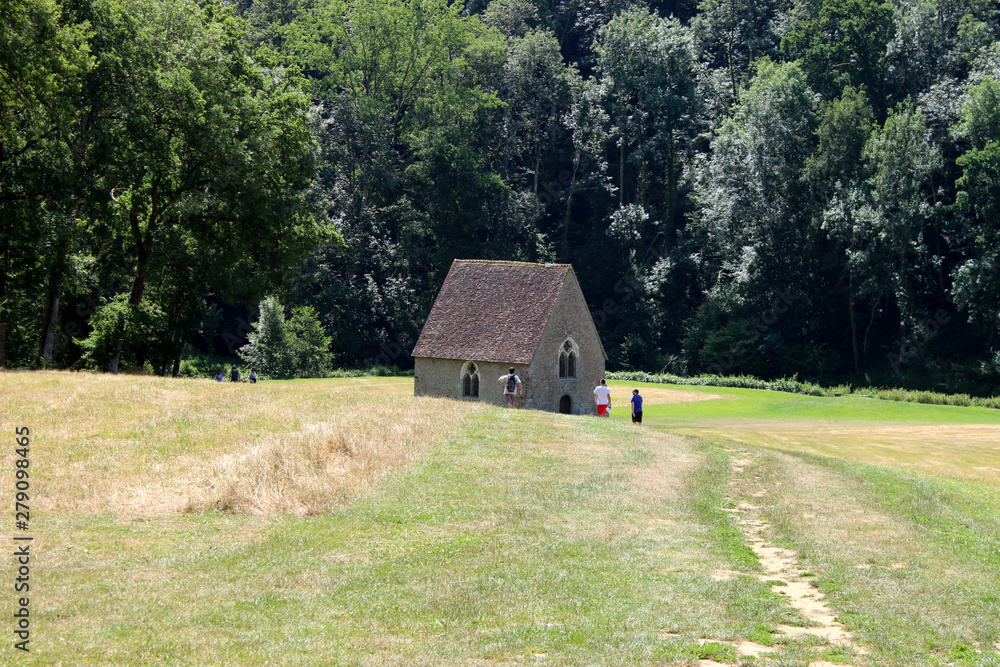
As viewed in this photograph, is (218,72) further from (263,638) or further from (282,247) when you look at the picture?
(263,638)

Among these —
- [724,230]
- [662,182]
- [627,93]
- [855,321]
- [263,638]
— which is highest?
[627,93]

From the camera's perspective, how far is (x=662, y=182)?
9156cm

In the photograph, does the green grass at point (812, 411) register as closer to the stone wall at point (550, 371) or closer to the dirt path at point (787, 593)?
the stone wall at point (550, 371)

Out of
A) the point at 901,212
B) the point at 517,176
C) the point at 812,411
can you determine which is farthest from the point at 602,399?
the point at 517,176

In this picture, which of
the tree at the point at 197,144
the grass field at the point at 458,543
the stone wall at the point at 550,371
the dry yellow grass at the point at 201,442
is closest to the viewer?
the grass field at the point at 458,543

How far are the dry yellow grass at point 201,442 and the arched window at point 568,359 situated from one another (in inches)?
649

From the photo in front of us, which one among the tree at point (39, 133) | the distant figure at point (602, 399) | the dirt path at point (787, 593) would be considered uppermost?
the tree at point (39, 133)

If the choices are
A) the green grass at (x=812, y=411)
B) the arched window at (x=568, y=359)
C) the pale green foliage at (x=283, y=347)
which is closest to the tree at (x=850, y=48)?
the green grass at (x=812, y=411)

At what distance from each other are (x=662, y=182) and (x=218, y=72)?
54963 millimetres

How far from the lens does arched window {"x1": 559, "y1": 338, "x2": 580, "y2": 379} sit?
165 feet

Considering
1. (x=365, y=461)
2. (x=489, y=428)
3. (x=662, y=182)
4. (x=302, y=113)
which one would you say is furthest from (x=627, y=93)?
(x=365, y=461)

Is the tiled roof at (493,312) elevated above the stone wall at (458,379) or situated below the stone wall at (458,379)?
above

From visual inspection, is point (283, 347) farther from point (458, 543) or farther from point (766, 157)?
point (458, 543)

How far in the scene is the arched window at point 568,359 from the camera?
50.2m
